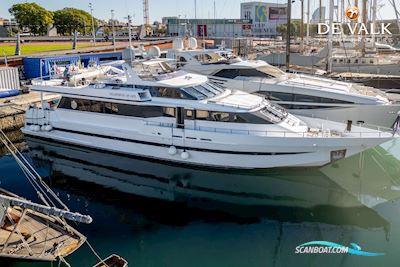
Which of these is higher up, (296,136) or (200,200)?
(296,136)

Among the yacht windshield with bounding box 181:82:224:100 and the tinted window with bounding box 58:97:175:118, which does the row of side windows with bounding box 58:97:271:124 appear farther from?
the yacht windshield with bounding box 181:82:224:100

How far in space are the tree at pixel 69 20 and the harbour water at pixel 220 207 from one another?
7269cm

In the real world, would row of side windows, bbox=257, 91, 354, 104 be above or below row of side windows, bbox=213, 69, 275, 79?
below

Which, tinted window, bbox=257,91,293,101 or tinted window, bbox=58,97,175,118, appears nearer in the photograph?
tinted window, bbox=58,97,175,118

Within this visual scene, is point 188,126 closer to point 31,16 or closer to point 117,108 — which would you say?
point 117,108

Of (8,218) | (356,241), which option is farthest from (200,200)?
(8,218)

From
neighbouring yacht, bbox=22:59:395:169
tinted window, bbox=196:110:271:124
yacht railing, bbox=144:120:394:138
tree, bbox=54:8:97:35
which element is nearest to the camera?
yacht railing, bbox=144:120:394:138

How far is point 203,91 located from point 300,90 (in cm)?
479

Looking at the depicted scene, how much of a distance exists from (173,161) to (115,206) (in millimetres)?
3523

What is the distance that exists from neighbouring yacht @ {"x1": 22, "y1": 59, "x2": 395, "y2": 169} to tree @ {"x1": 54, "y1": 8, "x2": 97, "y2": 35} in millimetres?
70910

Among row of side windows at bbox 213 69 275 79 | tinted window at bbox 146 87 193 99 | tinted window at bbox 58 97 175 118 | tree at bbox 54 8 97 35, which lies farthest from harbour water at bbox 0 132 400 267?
tree at bbox 54 8 97 35

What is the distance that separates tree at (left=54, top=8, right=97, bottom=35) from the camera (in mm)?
82262

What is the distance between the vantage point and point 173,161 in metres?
15.3

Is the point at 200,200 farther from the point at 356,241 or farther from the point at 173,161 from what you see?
the point at 356,241
